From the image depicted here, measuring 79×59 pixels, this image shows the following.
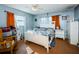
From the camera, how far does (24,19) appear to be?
5.37 ft

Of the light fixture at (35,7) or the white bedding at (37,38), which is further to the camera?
the white bedding at (37,38)

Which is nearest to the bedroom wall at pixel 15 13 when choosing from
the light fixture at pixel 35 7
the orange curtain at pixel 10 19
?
the orange curtain at pixel 10 19

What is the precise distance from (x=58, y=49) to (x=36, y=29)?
56 cm

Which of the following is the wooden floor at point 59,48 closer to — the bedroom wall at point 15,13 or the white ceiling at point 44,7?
the bedroom wall at point 15,13

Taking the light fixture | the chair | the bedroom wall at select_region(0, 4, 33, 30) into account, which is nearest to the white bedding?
the bedroom wall at select_region(0, 4, 33, 30)

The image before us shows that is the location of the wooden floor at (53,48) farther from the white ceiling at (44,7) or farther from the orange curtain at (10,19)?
the white ceiling at (44,7)

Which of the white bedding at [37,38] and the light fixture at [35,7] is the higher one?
the light fixture at [35,7]

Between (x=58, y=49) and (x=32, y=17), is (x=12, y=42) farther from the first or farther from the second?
(x=58, y=49)

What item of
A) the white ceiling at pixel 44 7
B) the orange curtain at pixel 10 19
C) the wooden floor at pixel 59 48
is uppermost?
the white ceiling at pixel 44 7

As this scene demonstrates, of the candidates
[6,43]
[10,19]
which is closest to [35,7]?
[10,19]

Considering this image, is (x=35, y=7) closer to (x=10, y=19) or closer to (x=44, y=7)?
(x=44, y=7)
